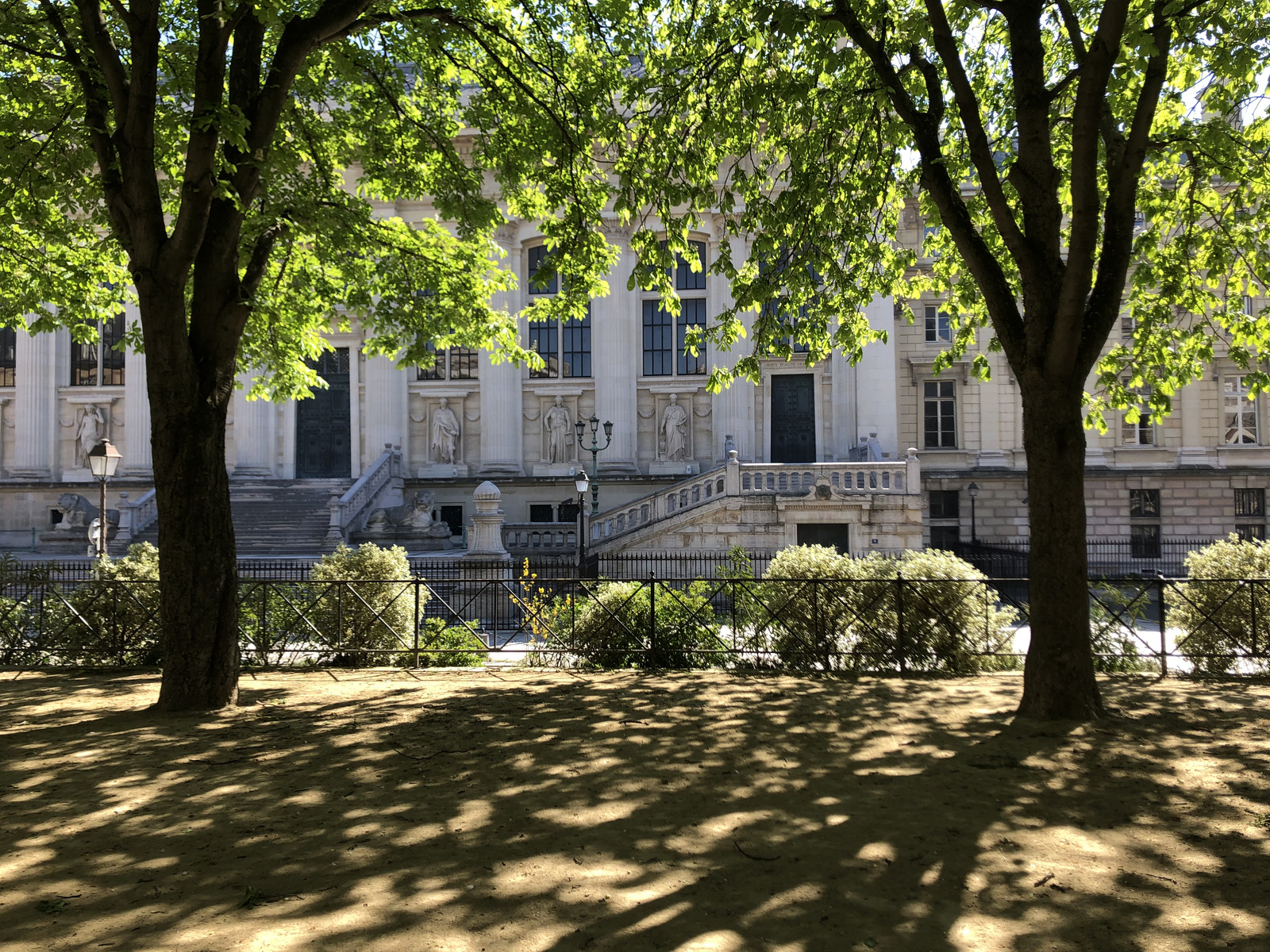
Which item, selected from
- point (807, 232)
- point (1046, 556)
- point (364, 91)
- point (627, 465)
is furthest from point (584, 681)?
point (627, 465)

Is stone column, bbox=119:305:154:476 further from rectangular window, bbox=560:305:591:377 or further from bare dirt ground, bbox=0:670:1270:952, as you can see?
bare dirt ground, bbox=0:670:1270:952

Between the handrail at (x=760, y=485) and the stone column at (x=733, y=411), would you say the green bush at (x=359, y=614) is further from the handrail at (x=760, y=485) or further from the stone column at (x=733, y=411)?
the stone column at (x=733, y=411)

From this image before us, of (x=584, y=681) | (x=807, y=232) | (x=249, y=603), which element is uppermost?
(x=807, y=232)

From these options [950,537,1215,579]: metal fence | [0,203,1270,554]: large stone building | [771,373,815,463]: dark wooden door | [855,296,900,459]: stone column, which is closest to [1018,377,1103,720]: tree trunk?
[950,537,1215,579]: metal fence

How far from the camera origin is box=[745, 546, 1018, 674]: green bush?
1026 centimetres

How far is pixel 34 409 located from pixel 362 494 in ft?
50.0

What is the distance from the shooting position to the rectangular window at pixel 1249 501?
29.6m

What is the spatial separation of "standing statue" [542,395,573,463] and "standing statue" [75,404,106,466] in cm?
1728

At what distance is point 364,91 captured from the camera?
10.8m

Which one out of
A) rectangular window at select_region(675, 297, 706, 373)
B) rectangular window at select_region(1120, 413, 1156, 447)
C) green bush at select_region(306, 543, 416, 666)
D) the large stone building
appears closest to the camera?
green bush at select_region(306, 543, 416, 666)

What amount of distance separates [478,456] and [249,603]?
61.5ft

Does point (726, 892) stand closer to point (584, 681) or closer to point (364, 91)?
point (584, 681)

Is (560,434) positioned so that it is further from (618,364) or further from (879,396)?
(879,396)

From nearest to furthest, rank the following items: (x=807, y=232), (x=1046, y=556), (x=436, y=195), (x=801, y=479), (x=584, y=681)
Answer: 1. (x=1046, y=556)
2. (x=584, y=681)
3. (x=807, y=232)
4. (x=436, y=195)
5. (x=801, y=479)
